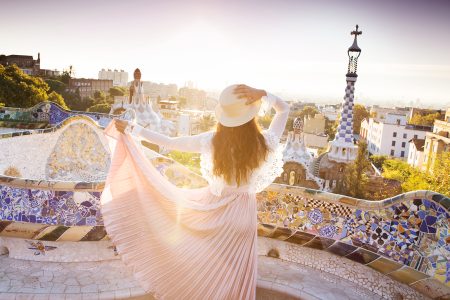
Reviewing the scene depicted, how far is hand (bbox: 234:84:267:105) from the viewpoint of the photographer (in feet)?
8.82

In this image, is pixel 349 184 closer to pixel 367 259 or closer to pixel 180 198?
pixel 367 259

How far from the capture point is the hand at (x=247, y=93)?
2.69 m

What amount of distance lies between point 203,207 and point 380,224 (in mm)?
1819

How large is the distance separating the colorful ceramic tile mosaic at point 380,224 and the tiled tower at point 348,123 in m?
12.7

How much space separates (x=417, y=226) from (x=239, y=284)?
5.70 feet

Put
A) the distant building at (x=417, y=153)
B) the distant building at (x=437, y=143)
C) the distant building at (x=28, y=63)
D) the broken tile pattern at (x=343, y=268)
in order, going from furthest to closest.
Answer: the distant building at (x=28, y=63), the distant building at (x=417, y=153), the distant building at (x=437, y=143), the broken tile pattern at (x=343, y=268)

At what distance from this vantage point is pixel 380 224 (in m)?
3.82

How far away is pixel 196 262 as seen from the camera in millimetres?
2979

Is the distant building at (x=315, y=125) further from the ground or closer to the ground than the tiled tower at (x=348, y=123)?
closer to the ground

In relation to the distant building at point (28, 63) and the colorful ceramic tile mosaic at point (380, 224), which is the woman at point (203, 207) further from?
the distant building at point (28, 63)

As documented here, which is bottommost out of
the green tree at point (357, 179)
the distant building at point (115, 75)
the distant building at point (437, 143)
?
the green tree at point (357, 179)

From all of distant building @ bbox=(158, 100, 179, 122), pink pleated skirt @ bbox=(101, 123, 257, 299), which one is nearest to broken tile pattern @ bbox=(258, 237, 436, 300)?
pink pleated skirt @ bbox=(101, 123, 257, 299)

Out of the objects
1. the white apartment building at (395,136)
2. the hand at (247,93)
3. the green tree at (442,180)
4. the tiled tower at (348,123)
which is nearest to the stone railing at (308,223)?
the hand at (247,93)

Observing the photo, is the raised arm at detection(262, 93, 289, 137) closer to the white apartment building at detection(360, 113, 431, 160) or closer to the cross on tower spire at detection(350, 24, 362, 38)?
the cross on tower spire at detection(350, 24, 362, 38)
